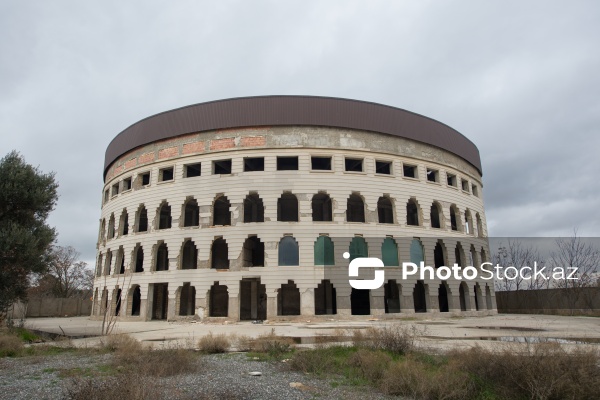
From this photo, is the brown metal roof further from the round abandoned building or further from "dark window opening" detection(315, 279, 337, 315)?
"dark window opening" detection(315, 279, 337, 315)

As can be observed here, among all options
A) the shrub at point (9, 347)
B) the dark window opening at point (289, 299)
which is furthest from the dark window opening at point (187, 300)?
the shrub at point (9, 347)

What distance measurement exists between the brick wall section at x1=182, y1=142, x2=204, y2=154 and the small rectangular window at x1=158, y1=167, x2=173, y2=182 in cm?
237

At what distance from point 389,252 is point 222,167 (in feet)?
49.7

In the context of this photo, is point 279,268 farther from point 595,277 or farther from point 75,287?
point 75,287

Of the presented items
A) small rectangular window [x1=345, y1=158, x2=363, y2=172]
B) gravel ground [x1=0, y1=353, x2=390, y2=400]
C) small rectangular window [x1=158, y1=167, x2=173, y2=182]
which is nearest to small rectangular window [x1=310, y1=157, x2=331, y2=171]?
small rectangular window [x1=345, y1=158, x2=363, y2=172]

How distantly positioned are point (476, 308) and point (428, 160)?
14.3 metres

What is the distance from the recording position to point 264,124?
103 feet

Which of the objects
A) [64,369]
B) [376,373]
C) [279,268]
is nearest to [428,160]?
[279,268]

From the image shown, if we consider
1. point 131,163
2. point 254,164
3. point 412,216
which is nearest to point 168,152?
point 131,163

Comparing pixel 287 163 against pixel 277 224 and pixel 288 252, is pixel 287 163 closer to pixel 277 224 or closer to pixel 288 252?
pixel 277 224

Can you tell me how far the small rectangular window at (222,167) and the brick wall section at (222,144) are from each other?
1.18 metres

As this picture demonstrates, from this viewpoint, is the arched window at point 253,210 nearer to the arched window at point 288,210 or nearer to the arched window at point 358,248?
the arched window at point 288,210

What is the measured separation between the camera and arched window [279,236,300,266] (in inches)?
1160

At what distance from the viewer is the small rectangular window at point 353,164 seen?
32.9 metres
